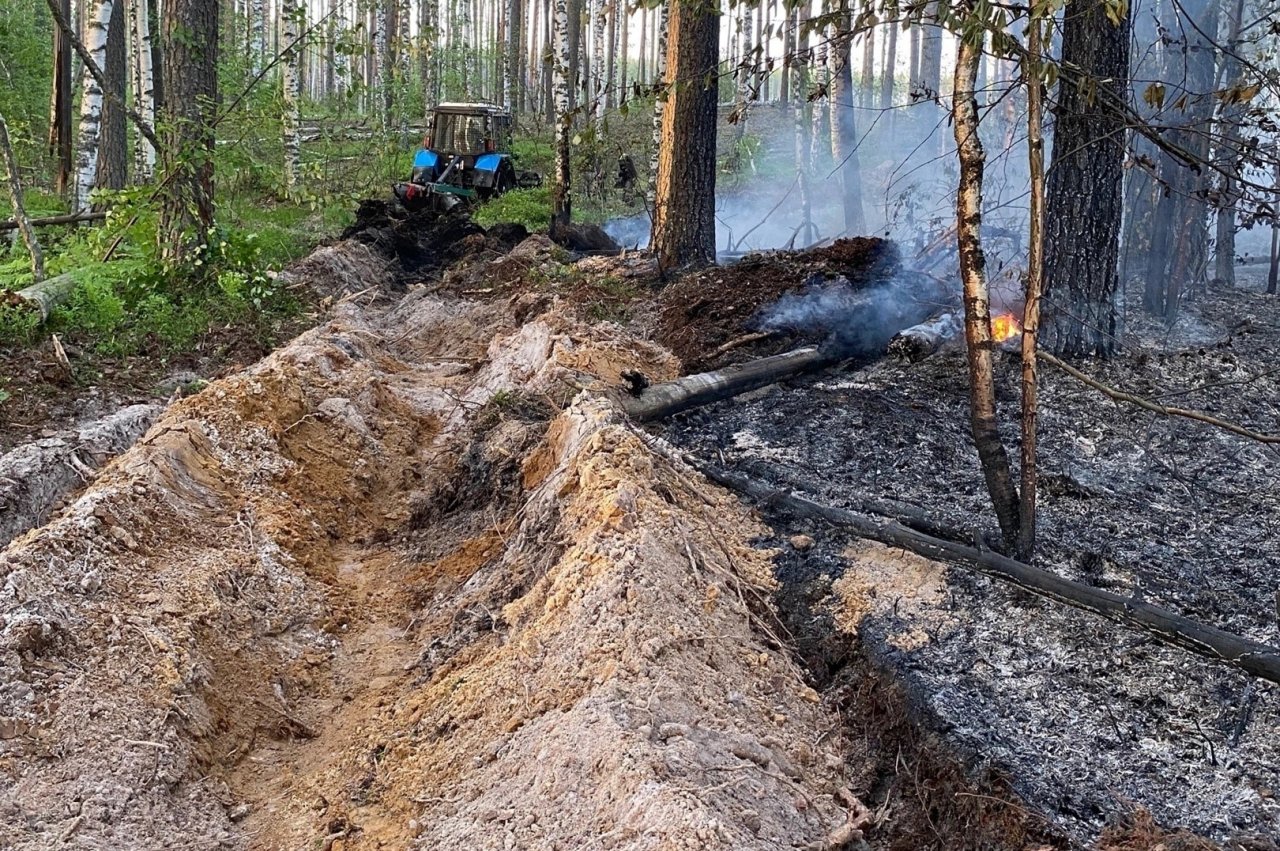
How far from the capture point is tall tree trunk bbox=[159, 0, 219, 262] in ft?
32.0

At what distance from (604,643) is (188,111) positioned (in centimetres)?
872

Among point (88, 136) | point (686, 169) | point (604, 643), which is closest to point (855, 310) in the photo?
point (686, 169)

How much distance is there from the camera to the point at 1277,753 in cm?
335

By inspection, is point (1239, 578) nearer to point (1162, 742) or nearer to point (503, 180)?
point (1162, 742)

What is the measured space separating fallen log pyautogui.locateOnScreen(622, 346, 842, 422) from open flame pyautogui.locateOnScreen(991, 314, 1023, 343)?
4.20 feet

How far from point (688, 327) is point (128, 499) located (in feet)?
17.5

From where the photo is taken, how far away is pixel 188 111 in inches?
398

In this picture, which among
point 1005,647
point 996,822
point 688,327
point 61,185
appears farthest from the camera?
point 61,185

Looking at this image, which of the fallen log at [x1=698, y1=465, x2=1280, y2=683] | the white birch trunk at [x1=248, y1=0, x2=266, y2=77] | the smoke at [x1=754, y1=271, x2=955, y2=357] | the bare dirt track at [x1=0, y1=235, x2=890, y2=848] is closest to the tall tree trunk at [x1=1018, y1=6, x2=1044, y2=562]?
the fallen log at [x1=698, y1=465, x2=1280, y2=683]

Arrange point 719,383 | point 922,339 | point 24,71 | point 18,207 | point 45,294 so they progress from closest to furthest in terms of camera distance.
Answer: point 719,383 < point 922,339 < point 45,294 < point 18,207 < point 24,71

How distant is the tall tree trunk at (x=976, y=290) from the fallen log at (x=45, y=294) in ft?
25.3

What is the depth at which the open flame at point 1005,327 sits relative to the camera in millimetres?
7887

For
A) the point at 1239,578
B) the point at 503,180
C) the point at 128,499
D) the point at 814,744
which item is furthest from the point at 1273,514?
the point at 503,180

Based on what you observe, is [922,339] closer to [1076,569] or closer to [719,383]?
[719,383]
